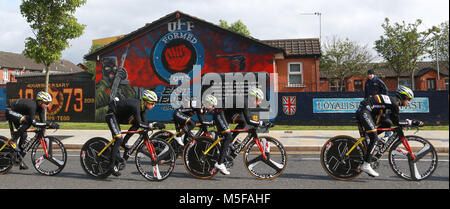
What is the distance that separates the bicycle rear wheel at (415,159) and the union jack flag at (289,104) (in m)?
10.6

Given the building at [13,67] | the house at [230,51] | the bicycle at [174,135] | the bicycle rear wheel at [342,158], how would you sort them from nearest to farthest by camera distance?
the bicycle rear wheel at [342,158] → the bicycle at [174,135] → the house at [230,51] → the building at [13,67]

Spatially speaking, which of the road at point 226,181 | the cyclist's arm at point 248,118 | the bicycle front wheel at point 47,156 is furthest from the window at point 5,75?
the cyclist's arm at point 248,118

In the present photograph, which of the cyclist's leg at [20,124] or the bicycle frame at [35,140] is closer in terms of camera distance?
the bicycle frame at [35,140]

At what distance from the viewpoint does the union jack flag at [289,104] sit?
16266 millimetres

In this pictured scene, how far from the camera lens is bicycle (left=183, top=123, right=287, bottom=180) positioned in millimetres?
5848

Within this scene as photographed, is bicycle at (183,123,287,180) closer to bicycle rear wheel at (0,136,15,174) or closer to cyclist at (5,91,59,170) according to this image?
cyclist at (5,91,59,170)

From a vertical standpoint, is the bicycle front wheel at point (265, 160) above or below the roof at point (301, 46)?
below

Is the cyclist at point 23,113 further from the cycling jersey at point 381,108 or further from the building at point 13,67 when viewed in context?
the building at point 13,67

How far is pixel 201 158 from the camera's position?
603cm

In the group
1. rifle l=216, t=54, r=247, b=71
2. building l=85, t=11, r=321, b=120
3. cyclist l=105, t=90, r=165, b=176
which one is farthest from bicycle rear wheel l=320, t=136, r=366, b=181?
rifle l=216, t=54, r=247, b=71

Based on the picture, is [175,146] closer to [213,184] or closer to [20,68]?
[213,184]

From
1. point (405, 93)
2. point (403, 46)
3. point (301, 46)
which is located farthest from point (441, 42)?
point (405, 93)
